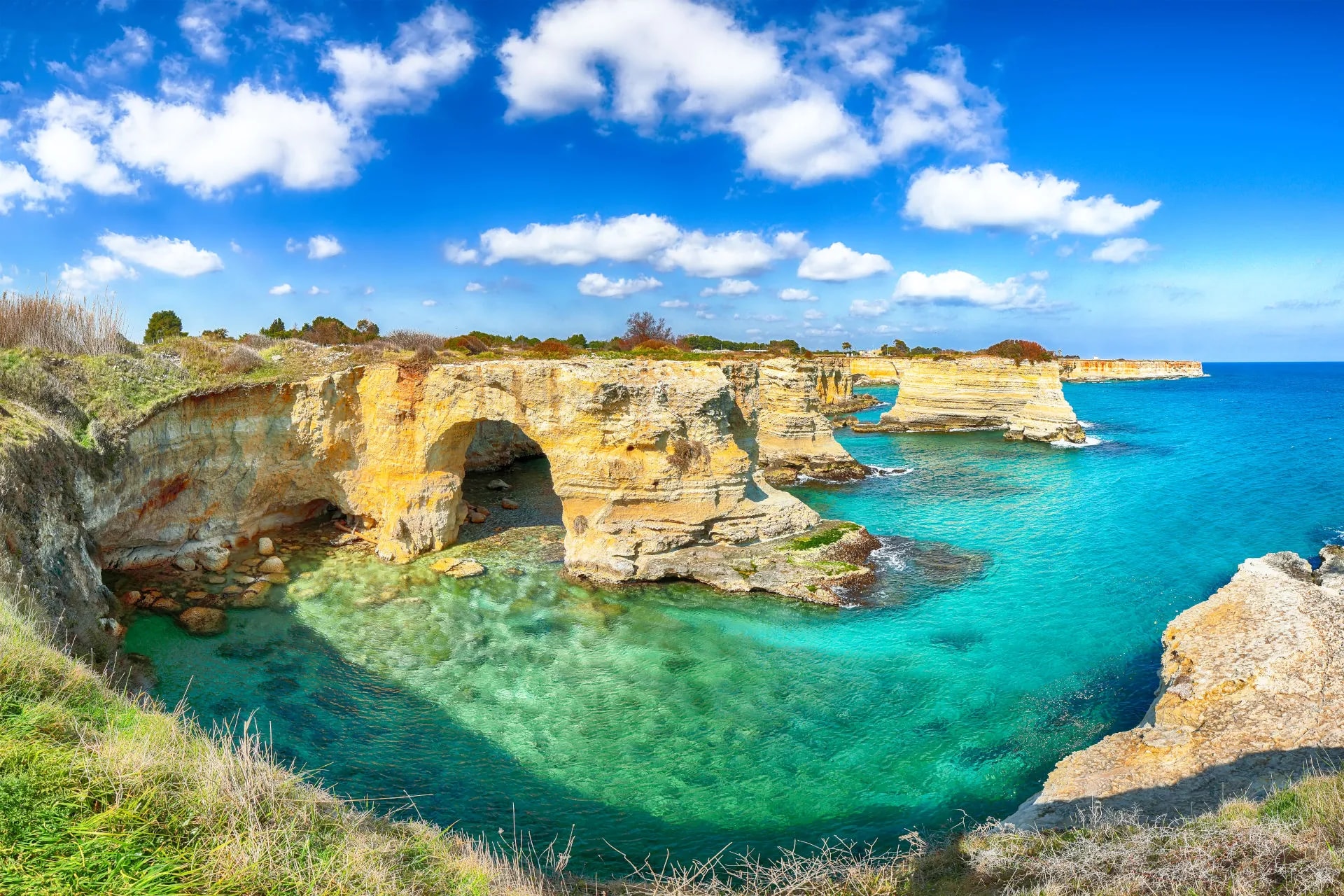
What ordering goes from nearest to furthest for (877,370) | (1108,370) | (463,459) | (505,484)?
(463,459) → (505,484) → (877,370) → (1108,370)

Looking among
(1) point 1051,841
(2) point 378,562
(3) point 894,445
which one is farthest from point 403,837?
(3) point 894,445

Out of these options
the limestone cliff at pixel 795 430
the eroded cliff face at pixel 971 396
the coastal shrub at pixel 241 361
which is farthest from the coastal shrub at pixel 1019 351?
the coastal shrub at pixel 241 361

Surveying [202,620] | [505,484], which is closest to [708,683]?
[202,620]

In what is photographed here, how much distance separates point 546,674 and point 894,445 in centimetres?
3574

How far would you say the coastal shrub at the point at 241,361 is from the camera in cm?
1836

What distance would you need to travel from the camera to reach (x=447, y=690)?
1271cm

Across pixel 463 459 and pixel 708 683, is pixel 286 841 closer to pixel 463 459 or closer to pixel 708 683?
pixel 708 683

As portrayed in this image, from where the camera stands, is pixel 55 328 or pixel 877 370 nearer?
pixel 55 328

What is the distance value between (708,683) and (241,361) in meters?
15.8

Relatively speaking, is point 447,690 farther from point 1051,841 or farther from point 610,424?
point 1051,841

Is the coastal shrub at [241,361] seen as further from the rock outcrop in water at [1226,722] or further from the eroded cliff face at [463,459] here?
the rock outcrop in water at [1226,722]

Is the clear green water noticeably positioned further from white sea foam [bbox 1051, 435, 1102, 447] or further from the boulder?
white sea foam [bbox 1051, 435, 1102, 447]

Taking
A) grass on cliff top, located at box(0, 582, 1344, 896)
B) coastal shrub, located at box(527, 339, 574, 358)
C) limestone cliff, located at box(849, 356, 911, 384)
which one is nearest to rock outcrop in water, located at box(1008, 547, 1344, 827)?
grass on cliff top, located at box(0, 582, 1344, 896)

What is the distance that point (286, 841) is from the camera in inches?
184
